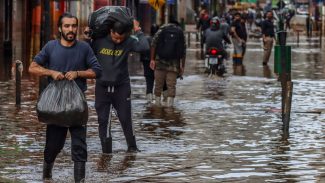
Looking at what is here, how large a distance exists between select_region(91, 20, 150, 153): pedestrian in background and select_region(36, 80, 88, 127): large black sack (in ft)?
9.52

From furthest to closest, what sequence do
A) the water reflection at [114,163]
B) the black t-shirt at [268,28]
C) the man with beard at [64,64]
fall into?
the black t-shirt at [268,28]
the water reflection at [114,163]
the man with beard at [64,64]

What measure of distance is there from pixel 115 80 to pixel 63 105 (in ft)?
10.2

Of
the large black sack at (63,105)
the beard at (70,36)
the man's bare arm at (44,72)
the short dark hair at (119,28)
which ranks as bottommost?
the large black sack at (63,105)

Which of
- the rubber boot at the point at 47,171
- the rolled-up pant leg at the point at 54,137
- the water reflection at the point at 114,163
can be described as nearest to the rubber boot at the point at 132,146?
the water reflection at the point at 114,163

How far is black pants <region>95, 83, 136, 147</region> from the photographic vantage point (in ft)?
51.1

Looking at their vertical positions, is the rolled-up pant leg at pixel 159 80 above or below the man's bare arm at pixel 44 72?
below

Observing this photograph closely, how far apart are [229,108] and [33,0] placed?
37.6 meters

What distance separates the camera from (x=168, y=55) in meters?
23.2

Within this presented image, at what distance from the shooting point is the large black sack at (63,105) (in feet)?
40.9

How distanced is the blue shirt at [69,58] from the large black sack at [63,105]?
0.29 meters

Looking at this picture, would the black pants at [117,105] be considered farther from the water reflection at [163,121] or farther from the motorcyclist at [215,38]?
the motorcyclist at [215,38]

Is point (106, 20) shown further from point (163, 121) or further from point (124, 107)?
point (163, 121)

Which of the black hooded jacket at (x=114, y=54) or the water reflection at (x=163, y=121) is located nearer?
the black hooded jacket at (x=114, y=54)

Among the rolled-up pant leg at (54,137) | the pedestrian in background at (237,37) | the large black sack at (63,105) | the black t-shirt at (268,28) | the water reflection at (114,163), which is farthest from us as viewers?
the black t-shirt at (268,28)
